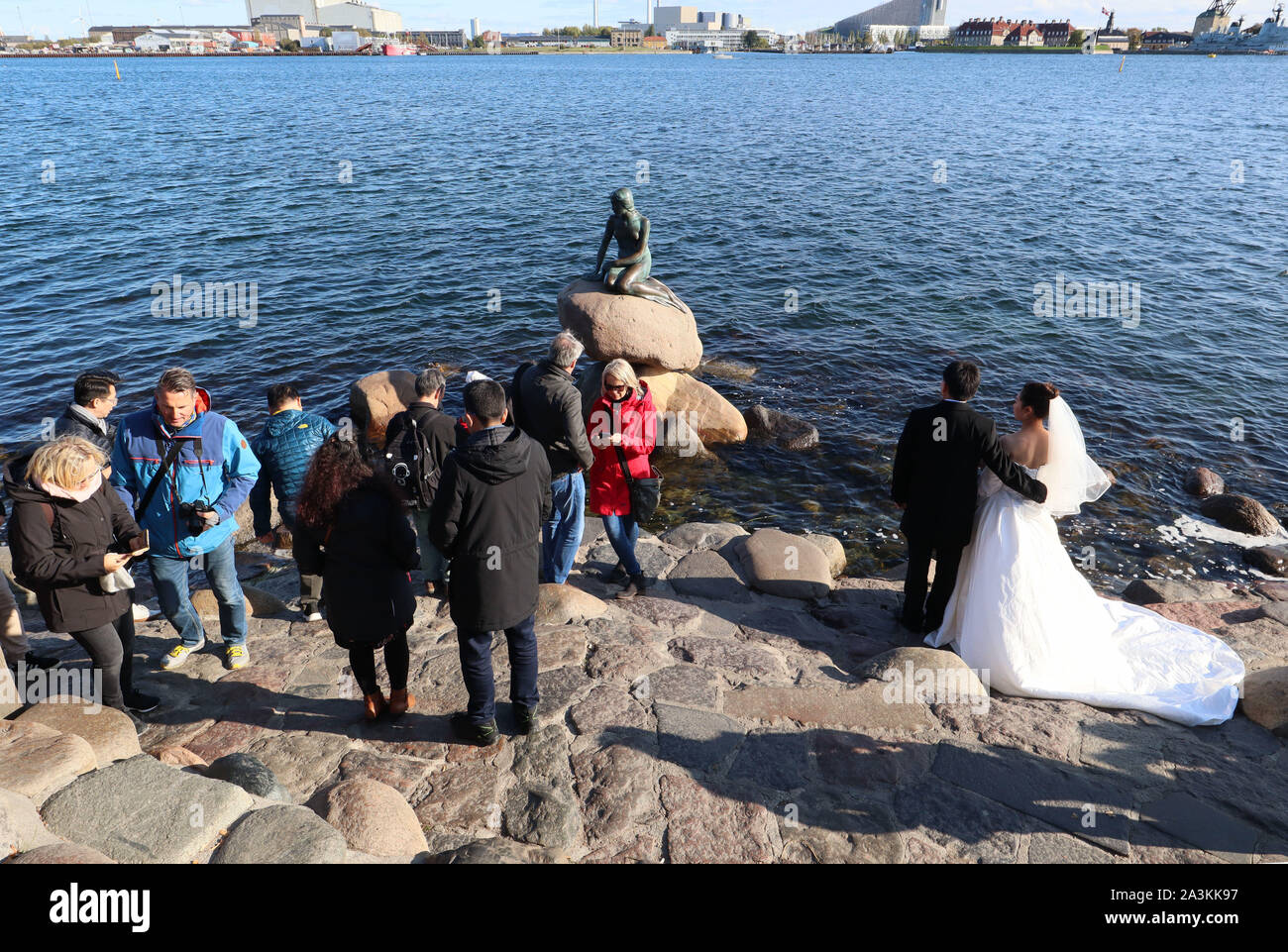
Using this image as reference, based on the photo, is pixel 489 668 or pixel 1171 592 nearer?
pixel 489 668

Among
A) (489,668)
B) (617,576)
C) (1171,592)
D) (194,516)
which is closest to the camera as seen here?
(489,668)

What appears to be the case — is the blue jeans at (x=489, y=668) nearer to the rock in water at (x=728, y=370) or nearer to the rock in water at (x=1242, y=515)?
the rock in water at (x=1242, y=515)

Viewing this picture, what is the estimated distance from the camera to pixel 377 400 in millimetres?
12578

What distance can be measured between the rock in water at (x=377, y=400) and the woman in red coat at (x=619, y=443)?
705 cm

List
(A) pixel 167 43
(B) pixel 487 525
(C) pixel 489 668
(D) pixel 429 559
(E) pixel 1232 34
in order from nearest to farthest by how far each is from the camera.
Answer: (B) pixel 487 525 → (C) pixel 489 668 → (D) pixel 429 559 → (E) pixel 1232 34 → (A) pixel 167 43

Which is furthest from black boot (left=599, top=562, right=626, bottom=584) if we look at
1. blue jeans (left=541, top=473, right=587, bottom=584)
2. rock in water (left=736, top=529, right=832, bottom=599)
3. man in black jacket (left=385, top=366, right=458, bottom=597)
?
man in black jacket (left=385, top=366, right=458, bottom=597)

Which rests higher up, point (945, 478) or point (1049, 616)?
point (945, 478)

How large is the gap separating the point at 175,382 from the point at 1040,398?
5987 millimetres

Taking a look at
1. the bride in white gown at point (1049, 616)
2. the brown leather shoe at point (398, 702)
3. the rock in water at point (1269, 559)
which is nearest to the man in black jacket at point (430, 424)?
the brown leather shoe at point (398, 702)

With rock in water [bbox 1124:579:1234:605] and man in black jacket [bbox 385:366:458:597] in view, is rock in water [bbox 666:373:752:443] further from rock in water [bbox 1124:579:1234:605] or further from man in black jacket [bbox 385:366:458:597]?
man in black jacket [bbox 385:366:458:597]

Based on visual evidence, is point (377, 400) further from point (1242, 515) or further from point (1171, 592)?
point (1242, 515)

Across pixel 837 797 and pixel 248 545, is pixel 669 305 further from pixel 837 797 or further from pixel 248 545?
pixel 837 797

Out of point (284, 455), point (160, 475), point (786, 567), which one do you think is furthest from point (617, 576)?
point (160, 475)
